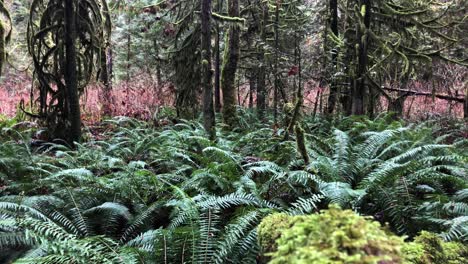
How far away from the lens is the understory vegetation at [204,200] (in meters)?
2.85

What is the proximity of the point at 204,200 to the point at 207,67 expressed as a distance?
3430 mm

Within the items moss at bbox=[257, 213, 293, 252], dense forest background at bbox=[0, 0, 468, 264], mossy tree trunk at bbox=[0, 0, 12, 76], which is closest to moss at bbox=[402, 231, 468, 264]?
dense forest background at bbox=[0, 0, 468, 264]

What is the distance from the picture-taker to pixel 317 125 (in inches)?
332

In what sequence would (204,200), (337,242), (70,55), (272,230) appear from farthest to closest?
(70,55) < (204,200) < (272,230) < (337,242)

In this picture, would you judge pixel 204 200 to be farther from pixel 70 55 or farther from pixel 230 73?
pixel 230 73

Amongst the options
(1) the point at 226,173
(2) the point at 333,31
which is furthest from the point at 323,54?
(1) the point at 226,173

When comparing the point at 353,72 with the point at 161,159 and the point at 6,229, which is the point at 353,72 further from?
the point at 6,229

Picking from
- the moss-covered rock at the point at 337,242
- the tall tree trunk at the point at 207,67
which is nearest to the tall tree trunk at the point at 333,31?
the tall tree trunk at the point at 207,67

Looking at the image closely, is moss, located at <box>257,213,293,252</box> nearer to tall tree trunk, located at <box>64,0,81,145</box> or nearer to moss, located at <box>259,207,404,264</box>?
moss, located at <box>259,207,404,264</box>

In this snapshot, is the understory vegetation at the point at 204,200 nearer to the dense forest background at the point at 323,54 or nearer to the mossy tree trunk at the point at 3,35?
the mossy tree trunk at the point at 3,35

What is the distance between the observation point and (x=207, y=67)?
6.62 m

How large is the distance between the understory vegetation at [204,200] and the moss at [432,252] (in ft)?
0.07

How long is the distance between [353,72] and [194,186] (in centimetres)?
510

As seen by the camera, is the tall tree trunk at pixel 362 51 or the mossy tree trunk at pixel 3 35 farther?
the tall tree trunk at pixel 362 51
